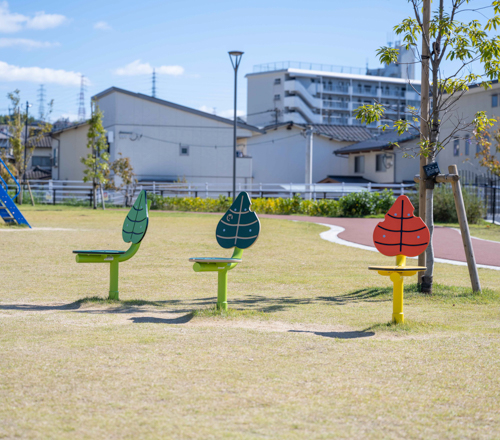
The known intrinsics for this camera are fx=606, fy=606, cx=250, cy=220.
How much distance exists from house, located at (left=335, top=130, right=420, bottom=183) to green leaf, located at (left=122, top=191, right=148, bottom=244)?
3224 cm

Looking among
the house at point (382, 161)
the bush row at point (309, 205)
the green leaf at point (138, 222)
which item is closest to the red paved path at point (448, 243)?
the bush row at point (309, 205)

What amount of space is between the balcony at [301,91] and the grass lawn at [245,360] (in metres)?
66.5

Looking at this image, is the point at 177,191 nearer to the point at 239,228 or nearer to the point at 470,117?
the point at 470,117

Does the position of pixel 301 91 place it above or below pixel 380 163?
above

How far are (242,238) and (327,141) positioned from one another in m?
41.6

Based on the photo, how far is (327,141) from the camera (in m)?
47.9

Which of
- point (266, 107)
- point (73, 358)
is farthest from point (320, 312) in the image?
point (266, 107)

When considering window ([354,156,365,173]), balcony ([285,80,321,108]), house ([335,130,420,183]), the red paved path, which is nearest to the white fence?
house ([335,130,420,183])

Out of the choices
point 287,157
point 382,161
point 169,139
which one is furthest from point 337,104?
point 169,139

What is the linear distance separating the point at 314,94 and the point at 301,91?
10.4 feet

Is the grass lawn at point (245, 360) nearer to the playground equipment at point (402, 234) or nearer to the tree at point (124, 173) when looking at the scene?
the playground equipment at point (402, 234)

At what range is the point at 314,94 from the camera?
77625 millimetres

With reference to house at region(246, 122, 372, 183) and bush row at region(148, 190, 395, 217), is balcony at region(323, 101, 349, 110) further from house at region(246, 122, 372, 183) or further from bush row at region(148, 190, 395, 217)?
bush row at region(148, 190, 395, 217)

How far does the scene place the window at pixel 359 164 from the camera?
4457 cm
